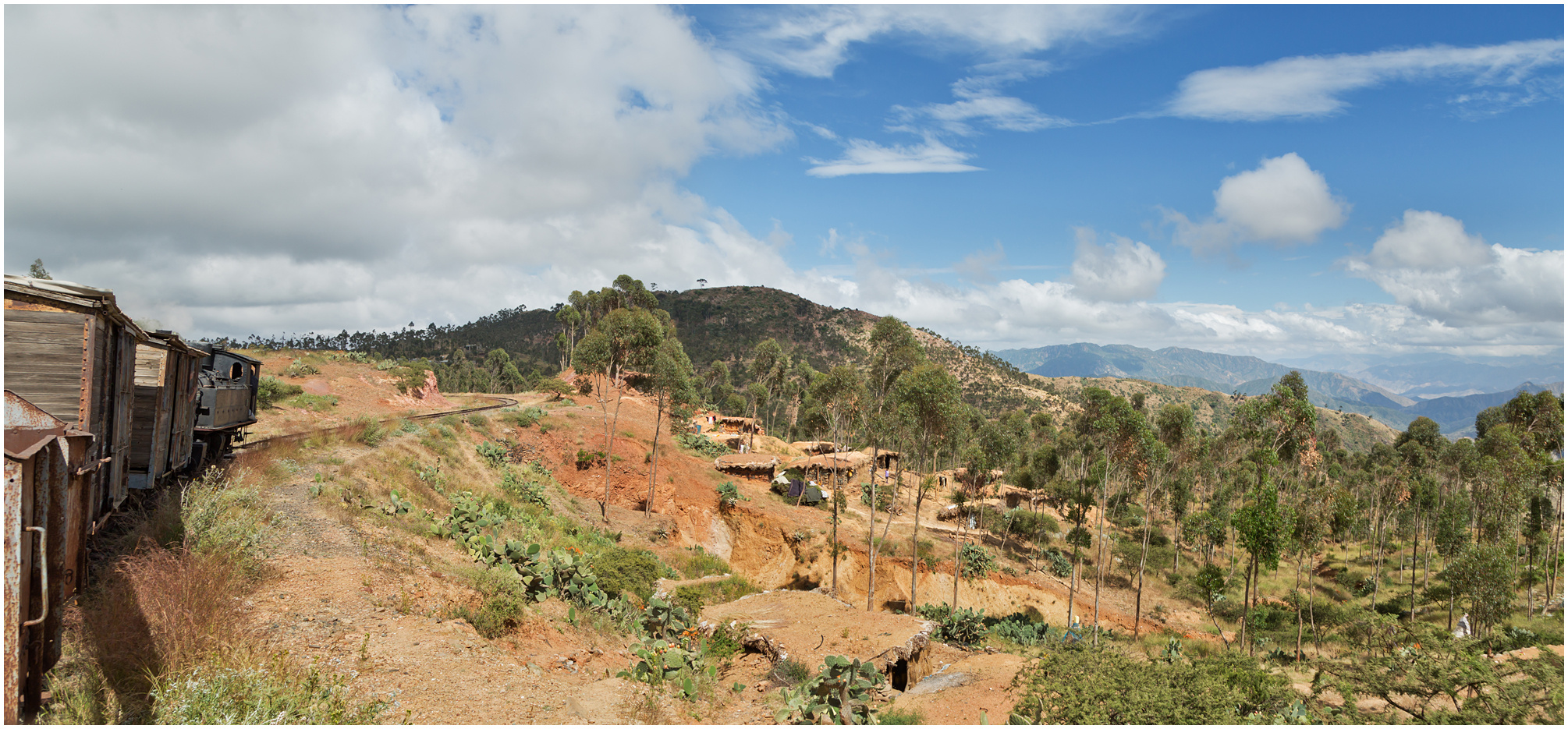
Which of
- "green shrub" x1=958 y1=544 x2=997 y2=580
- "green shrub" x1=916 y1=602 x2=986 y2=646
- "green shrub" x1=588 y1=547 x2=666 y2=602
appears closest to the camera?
"green shrub" x1=588 y1=547 x2=666 y2=602

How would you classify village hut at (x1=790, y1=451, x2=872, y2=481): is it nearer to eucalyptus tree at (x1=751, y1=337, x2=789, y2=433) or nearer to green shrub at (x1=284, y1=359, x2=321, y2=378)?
eucalyptus tree at (x1=751, y1=337, x2=789, y2=433)

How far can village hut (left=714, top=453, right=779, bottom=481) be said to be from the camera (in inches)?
1682

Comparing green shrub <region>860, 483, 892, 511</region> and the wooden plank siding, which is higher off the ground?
the wooden plank siding

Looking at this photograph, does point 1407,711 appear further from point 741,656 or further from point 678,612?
point 678,612

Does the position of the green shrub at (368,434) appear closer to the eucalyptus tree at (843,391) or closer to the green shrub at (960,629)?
the green shrub at (960,629)

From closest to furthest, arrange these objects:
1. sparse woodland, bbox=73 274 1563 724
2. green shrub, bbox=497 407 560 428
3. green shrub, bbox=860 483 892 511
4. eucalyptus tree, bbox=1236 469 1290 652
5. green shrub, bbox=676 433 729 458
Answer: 1. sparse woodland, bbox=73 274 1563 724
2. eucalyptus tree, bbox=1236 469 1290 652
3. green shrub, bbox=497 407 560 428
4. green shrub, bbox=860 483 892 511
5. green shrub, bbox=676 433 729 458

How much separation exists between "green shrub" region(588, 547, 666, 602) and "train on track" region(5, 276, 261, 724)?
9.29m

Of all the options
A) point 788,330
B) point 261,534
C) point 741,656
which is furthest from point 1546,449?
point 788,330

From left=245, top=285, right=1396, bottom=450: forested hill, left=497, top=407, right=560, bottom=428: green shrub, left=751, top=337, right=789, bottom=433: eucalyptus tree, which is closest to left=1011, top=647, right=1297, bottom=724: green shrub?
left=497, top=407, right=560, bottom=428: green shrub

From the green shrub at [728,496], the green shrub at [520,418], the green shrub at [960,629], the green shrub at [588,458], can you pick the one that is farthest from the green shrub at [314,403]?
the green shrub at [960,629]

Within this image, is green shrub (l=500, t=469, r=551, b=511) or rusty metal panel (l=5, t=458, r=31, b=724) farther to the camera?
green shrub (l=500, t=469, r=551, b=511)

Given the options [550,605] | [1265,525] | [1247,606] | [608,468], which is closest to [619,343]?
[608,468]

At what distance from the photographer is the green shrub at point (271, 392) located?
35625 mm

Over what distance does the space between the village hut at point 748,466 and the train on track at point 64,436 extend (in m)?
30.2
